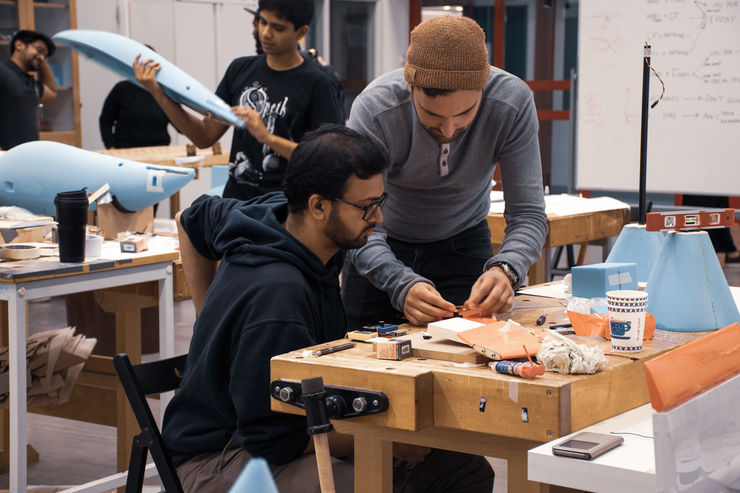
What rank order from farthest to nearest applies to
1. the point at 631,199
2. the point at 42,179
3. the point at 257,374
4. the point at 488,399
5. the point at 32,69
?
the point at 631,199, the point at 32,69, the point at 42,179, the point at 257,374, the point at 488,399

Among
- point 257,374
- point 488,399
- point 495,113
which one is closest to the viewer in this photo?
point 488,399

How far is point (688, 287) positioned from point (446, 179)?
1.97ft

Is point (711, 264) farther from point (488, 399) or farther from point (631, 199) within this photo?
point (631, 199)

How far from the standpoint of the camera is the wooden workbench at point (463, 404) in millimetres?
1373

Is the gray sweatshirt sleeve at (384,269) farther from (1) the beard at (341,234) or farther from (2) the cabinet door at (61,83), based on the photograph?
(2) the cabinet door at (61,83)

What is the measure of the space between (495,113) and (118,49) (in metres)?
1.83

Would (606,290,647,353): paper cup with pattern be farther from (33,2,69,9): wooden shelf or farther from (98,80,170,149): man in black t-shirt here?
(33,2,69,9): wooden shelf

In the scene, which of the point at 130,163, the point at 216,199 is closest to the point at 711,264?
the point at 216,199

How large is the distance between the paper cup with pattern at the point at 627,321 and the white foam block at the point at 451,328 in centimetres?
23

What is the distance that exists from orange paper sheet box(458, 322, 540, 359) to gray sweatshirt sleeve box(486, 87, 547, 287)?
47cm

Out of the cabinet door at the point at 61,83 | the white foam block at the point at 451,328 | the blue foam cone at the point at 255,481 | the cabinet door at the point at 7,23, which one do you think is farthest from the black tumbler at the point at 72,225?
the cabinet door at the point at 61,83

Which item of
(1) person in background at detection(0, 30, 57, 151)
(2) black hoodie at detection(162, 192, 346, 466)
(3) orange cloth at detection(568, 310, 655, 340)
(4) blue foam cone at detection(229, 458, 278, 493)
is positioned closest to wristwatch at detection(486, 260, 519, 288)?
(3) orange cloth at detection(568, 310, 655, 340)

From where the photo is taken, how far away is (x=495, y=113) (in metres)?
2.08

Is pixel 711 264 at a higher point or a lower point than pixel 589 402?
higher
